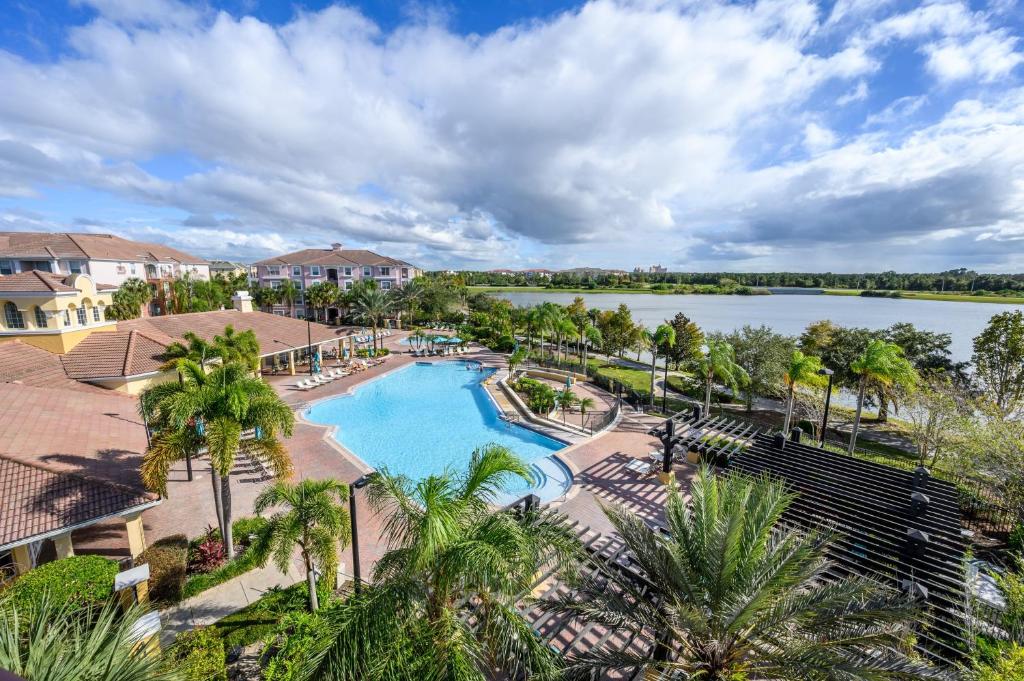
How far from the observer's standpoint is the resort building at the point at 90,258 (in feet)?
151

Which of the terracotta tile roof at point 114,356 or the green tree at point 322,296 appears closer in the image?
the terracotta tile roof at point 114,356

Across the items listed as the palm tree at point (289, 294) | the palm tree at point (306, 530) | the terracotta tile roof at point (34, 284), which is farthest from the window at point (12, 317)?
the palm tree at point (289, 294)

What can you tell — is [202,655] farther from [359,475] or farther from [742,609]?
[359,475]

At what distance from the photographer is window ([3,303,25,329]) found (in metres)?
19.1

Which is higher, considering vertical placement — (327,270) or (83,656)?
(327,270)

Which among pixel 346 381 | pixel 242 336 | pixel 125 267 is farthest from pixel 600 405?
pixel 125 267

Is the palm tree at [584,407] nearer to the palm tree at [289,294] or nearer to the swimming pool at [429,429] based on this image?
the swimming pool at [429,429]

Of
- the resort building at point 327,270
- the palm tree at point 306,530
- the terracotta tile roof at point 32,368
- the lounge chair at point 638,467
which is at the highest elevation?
the resort building at point 327,270

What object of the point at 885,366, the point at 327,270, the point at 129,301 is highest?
the point at 327,270

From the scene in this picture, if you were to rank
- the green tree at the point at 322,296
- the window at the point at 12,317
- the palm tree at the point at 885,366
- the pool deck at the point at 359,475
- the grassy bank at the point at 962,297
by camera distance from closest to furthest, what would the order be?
the pool deck at the point at 359,475
the palm tree at the point at 885,366
the window at the point at 12,317
the green tree at the point at 322,296
the grassy bank at the point at 962,297

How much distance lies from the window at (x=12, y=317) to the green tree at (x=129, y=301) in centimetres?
1699

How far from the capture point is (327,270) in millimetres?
62250

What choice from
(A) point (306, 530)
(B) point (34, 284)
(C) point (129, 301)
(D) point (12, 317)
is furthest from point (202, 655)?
(C) point (129, 301)

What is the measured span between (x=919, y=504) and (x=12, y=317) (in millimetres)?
35845
